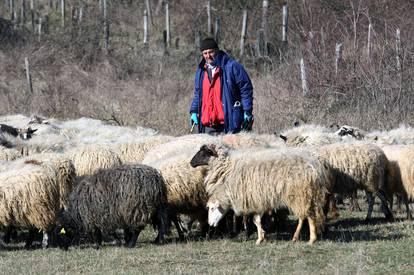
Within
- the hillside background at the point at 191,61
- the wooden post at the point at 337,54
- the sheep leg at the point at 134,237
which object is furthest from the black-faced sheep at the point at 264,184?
the wooden post at the point at 337,54

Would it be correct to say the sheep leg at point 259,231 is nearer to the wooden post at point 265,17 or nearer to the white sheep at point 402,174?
the white sheep at point 402,174

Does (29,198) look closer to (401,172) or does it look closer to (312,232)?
(312,232)

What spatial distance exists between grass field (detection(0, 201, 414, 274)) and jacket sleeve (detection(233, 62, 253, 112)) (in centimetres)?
197

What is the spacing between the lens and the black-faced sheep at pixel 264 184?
833 centimetres

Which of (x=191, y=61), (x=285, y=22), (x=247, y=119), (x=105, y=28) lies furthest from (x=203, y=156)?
(x=105, y=28)

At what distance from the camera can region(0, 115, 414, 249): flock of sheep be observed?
848 cm

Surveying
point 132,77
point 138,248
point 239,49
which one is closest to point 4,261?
point 138,248

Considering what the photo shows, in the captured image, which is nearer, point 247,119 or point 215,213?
point 215,213

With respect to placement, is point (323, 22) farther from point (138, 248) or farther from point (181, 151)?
point (138, 248)

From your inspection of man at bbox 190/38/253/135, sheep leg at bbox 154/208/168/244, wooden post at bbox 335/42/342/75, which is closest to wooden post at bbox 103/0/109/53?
wooden post at bbox 335/42/342/75

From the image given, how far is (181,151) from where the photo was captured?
33.0 ft

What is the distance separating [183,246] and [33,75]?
2136 centimetres

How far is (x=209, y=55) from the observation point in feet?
33.6

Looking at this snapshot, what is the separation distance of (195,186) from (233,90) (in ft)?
5.93
